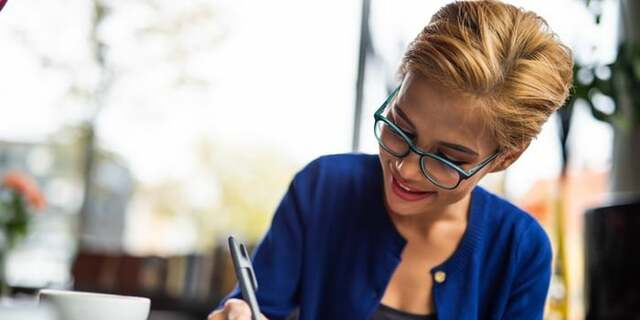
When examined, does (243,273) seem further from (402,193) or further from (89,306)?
(402,193)

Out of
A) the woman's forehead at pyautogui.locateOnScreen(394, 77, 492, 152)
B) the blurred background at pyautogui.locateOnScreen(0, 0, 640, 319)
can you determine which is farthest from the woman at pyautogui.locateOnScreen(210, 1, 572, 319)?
the blurred background at pyautogui.locateOnScreen(0, 0, 640, 319)

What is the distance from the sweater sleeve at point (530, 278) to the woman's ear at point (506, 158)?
0.57ft

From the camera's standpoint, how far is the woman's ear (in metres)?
1.38

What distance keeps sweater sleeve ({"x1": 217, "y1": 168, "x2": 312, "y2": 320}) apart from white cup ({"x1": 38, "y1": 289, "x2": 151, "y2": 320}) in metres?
0.62

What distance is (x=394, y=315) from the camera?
151 centimetres

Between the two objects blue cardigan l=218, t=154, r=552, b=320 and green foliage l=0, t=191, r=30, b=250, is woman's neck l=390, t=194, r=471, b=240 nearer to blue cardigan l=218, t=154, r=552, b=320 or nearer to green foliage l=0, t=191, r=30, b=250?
blue cardigan l=218, t=154, r=552, b=320

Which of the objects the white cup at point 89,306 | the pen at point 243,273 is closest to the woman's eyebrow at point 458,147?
the pen at point 243,273

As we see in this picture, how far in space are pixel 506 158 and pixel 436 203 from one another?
0.42 feet

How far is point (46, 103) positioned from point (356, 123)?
2061 mm

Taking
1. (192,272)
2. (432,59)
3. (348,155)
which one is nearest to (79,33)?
(192,272)

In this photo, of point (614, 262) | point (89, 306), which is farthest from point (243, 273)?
point (614, 262)

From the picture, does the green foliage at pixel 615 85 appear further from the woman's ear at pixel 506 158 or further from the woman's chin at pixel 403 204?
the woman's chin at pixel 403 204

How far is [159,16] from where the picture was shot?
598 centimetres

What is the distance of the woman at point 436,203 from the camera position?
4.18 feet
